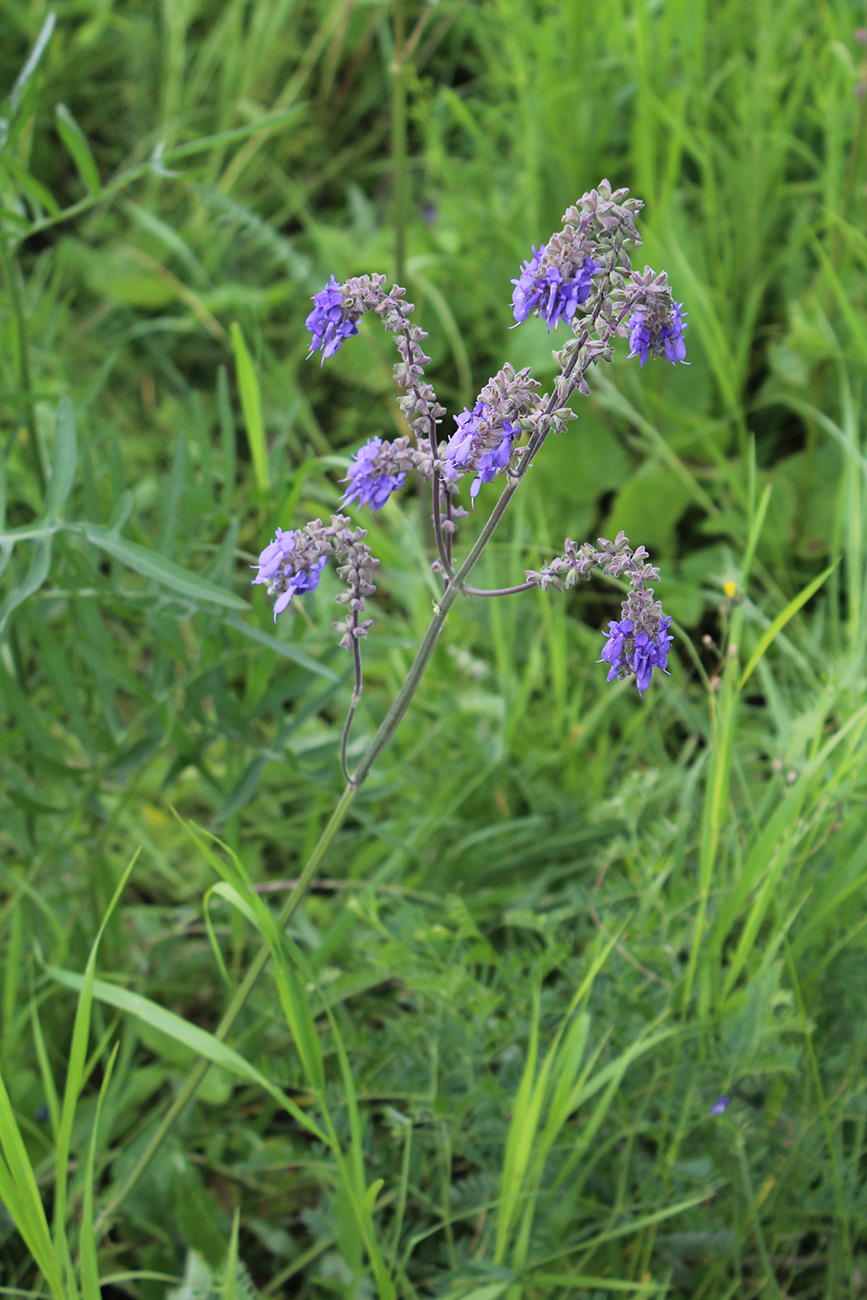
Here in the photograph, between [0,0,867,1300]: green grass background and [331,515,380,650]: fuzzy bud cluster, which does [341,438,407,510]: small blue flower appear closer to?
[331,515,380,650]: fuzzy bud cluster

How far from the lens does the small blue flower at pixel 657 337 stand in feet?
3.35

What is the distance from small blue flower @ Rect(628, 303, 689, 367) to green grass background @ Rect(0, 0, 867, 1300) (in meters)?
0.54

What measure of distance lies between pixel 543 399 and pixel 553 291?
14cm

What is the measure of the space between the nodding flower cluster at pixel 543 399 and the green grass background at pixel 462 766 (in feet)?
0.98

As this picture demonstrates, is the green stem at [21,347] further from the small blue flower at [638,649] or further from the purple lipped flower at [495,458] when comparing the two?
the small blue flower at [638,649]

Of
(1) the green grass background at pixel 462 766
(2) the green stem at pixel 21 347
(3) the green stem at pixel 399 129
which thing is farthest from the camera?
(3) the green stem at pixel 399 129

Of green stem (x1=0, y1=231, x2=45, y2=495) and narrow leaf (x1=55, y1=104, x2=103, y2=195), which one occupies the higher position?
narrow leaf (x1=55, y1=104, x2=103, y2=195)

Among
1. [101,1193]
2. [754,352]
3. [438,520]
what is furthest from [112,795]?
[754,352]

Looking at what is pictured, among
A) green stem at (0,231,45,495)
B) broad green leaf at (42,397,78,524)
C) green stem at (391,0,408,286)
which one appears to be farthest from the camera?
→ green stem at (391,0,408,286)

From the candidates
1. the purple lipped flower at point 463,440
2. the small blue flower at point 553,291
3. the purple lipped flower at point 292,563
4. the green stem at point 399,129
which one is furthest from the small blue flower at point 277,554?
the green stem at point 399,129

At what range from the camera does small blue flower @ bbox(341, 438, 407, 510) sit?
1045 mm

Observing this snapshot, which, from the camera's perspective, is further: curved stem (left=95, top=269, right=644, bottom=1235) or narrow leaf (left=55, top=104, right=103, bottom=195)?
narrow leaf (left=55, top=104, right=103, bottom=195)

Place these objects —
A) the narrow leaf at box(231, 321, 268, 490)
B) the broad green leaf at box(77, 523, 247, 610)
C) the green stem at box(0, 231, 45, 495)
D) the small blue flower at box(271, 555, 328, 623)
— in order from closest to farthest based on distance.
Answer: the small blue flower at box(271, 555, 328, 623)
the broad green leaf at box(77, 523, 247, 610)
the green stem at box(0, 231, 45, 495)
the narrow leaf at box(231, 321, 268, 490)

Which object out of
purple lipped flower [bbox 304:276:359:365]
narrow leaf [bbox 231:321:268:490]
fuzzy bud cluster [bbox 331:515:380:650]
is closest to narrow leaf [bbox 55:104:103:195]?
narrow leaf [bbox 231:321:268:490]
